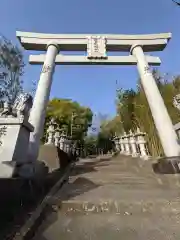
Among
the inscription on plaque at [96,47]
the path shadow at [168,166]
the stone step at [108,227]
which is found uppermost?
the inscription on plaque at [96,47]

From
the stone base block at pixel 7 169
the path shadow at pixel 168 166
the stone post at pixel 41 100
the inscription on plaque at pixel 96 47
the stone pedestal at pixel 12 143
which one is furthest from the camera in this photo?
the inscription on plaque at pixel 96 47

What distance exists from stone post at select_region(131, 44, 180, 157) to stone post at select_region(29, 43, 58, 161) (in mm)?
3752

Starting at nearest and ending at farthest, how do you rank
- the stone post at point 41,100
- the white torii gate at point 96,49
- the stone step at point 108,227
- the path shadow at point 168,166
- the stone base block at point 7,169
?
1. the stone step at point 108,227
2. the stone base block at point 7,169
3. the path shadow at point 168,166
4. the stone post at point 41,100
5. the white torii gate at point 96,49

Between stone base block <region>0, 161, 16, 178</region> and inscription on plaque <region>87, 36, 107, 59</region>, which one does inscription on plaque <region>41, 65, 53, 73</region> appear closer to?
inscription on plaque <region>87, 36, 107, 59</region>

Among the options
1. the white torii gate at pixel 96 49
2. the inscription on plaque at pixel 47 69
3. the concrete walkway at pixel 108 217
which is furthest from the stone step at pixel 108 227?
the inscription on plaque at pixel 47 69

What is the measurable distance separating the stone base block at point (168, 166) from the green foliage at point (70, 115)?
63.3 ft

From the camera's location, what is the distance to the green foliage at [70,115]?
2555 centimetres

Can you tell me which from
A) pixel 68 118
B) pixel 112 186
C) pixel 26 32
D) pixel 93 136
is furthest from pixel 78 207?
pixel 93 136

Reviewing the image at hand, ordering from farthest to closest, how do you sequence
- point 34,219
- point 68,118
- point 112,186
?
1. point 68,118
2. point 112,186
3. point 34,219

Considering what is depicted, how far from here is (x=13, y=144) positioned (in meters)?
3.85

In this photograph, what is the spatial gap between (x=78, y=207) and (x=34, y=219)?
721 mm

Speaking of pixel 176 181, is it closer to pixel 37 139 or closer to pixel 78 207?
pixel 78 207

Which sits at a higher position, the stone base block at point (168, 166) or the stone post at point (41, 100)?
the stone post at point (41, 100)

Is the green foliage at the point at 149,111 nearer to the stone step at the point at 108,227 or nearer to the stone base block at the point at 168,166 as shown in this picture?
the stone base block at the point at 168,166
